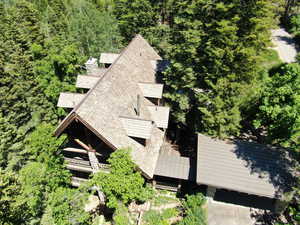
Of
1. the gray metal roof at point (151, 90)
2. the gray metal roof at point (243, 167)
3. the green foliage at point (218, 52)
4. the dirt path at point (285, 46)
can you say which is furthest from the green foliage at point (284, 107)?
the dirt path at point (285, 46)

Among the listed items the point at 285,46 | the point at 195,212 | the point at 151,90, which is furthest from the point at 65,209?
the point at 285,46

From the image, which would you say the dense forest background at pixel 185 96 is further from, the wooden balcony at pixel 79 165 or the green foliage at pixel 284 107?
the wooden balcony at pixel 79 165

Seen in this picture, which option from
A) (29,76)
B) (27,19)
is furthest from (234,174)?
(27,19)

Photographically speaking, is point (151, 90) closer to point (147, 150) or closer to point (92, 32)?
point (147, 150)

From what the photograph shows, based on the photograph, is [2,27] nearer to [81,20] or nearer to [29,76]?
[81,20]

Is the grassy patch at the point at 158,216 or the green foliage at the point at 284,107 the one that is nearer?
the green foliage at the point at 284,107

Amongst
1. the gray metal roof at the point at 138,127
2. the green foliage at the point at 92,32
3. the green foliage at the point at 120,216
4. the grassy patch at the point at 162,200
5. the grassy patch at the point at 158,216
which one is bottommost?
the grassy patch at the point at 162,200
